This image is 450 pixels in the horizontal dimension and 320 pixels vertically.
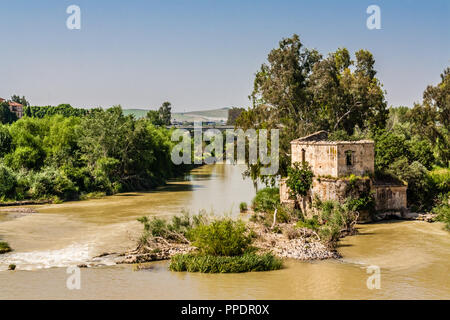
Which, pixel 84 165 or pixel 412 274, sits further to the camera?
pixel 84 165

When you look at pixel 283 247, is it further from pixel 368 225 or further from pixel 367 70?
pixel 367 70

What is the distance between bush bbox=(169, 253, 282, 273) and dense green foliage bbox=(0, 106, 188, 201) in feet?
76.8

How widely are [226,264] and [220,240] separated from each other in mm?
1188

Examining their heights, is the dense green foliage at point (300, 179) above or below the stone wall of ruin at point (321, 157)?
below

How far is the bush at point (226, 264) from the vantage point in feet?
59.7

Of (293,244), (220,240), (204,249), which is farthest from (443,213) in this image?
(204,249)

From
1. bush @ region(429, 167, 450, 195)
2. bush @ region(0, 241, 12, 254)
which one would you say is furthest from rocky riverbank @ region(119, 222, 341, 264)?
bush @ region(429, 167, 450, 195)

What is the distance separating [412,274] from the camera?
58.7 ft

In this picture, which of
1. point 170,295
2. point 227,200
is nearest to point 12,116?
point 227,200

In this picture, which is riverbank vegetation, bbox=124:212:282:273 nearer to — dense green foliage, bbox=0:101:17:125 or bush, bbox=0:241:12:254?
bush, bbox=0:241:12:254

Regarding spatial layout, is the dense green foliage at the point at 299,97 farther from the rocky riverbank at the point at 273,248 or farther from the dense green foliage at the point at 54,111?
the dense green foliage at the point at 54,111

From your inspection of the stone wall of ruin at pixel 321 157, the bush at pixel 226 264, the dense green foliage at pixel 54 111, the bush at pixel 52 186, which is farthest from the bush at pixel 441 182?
the dense green foliage at pixel 54 111

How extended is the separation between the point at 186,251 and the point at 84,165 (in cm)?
2880

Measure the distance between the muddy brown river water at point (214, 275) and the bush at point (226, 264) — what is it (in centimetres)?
37
